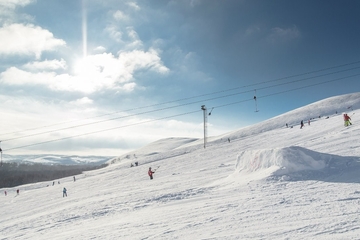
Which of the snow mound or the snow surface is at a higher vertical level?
the snow mound

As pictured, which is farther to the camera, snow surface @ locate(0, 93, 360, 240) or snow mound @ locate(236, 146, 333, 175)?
snow mound @ locate(236, 146, 333, 175)

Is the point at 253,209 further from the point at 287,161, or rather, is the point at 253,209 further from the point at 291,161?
the point at 291,161

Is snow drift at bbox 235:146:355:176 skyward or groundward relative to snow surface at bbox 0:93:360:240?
skyward

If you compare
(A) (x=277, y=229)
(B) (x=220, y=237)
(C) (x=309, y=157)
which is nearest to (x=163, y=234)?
(B) (x=220, y=237)

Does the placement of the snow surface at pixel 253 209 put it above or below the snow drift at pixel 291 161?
below

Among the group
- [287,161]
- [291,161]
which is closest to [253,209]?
[287,161]

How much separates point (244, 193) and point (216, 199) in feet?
3.44

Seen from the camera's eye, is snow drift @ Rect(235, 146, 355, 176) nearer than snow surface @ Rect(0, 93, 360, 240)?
No

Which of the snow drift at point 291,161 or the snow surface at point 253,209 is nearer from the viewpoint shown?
the snow surface at point 253,209

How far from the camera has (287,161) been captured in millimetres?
10703

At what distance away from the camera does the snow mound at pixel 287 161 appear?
10.5m

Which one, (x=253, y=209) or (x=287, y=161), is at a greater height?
(x=287, y=161)

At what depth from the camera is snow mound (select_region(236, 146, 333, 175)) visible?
10.5 m

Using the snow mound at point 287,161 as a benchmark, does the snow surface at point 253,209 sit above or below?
below
